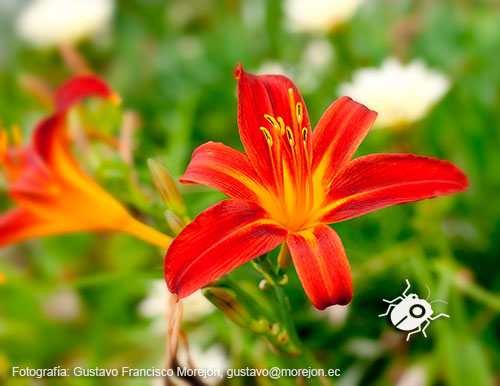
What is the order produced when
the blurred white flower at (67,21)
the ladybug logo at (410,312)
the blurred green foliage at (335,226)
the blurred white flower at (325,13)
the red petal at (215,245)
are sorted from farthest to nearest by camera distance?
the blurred white flower at (67,21), the blurred white flower at (325,13), the blurred green foliage at (335,226), the ladybug logo at (410,312), the red petal at (215,245)

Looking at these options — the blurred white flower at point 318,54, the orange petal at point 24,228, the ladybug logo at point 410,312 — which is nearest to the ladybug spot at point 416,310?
the ladybug logo at point 410,312

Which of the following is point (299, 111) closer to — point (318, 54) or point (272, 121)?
point (272, 121)

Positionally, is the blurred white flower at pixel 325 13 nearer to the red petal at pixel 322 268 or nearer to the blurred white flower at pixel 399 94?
the blurred white flower at pixel 399 94

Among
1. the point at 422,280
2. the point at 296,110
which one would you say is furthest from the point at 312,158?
the point at 422,280

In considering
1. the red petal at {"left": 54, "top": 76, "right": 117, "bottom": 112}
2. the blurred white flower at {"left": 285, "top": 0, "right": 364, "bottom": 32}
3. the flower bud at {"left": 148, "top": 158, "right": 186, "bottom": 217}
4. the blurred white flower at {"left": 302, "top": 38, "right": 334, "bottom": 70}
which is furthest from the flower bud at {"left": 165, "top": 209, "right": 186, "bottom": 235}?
the blurred white flower at {"left": 302, "top": 38, "right": 334, "bottom": 70}

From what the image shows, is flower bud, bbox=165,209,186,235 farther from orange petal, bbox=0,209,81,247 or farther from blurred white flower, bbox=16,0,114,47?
blurred white flower, bbox=16,0,114,47

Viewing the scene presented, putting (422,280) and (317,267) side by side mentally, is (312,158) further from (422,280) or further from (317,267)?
(422,280)
